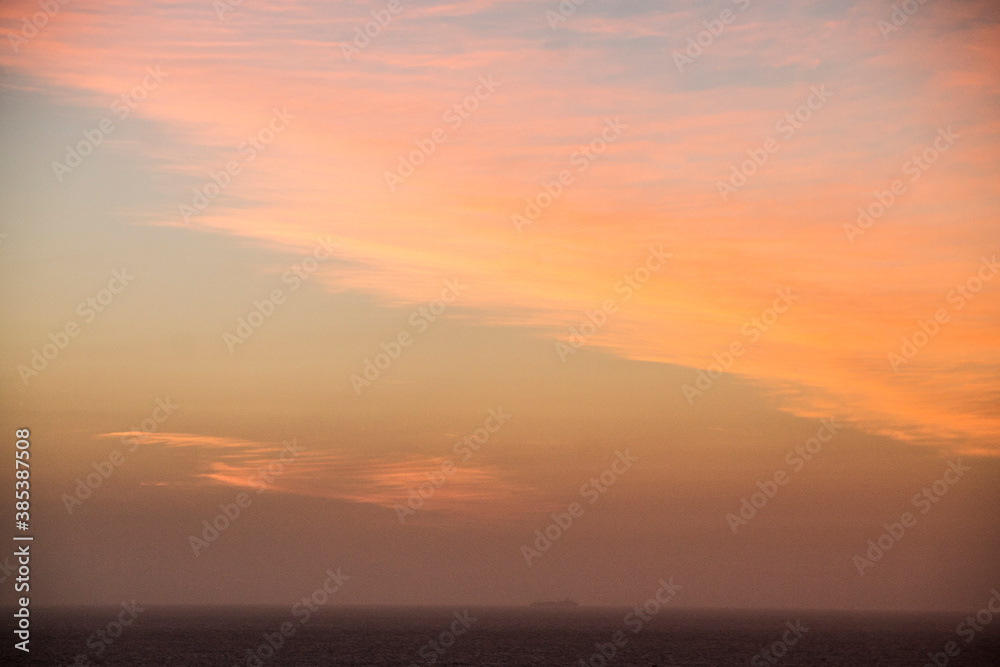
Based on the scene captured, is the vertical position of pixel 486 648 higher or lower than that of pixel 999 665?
lower

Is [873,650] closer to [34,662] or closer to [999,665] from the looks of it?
[999,665]

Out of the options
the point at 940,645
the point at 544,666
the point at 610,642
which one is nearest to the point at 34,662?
the point at 544,666

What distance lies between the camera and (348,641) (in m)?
131

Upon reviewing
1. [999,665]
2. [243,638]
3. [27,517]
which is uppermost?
[27,517]

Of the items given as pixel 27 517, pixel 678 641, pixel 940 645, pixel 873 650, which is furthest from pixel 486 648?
pixel 27 517

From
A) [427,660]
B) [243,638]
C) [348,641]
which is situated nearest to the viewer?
[427,660]

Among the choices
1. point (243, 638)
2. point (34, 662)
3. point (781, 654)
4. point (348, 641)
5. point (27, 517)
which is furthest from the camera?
point (243, 638)

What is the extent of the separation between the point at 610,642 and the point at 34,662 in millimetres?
81490

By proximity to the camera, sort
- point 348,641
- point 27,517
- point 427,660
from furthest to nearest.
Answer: point 348,641, point 427,660, point 27,517

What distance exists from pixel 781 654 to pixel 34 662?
275ft

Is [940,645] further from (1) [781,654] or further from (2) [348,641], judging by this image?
(2) [348,641]

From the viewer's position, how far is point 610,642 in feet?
468

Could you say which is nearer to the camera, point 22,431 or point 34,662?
point 22,431

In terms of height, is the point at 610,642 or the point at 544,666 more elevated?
the point at 544,666
